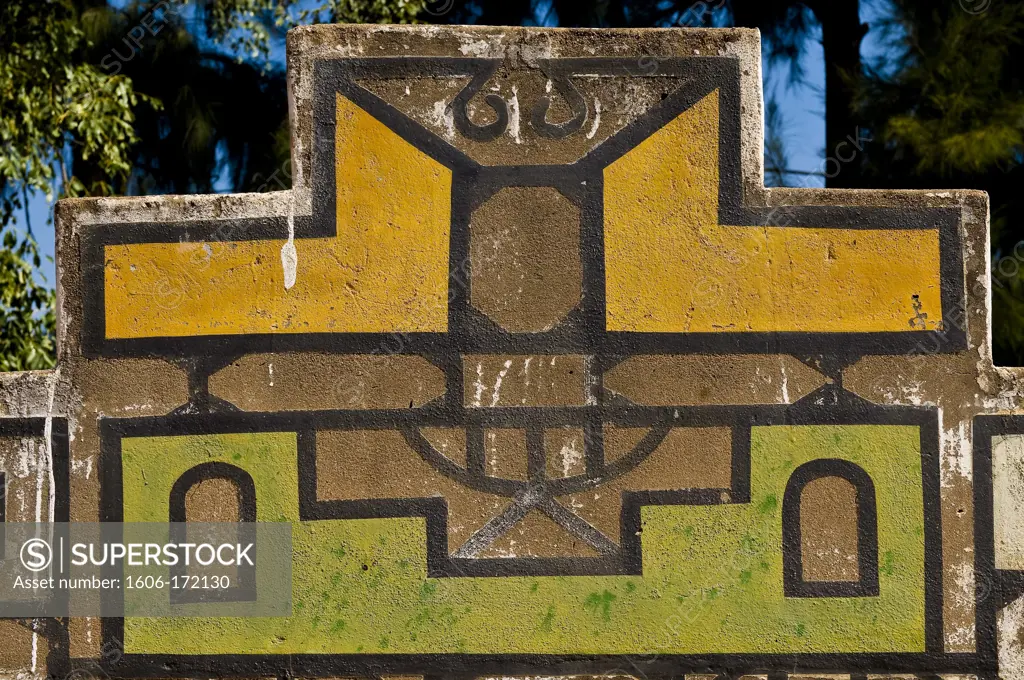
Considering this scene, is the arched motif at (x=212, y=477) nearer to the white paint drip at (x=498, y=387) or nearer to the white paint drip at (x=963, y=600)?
the white paint drip at (x=498, y=387)

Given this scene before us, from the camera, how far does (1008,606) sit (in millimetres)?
A: 2969

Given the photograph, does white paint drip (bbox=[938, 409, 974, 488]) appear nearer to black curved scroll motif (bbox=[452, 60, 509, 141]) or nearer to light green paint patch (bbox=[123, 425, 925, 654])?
light green paint patch (bbox=[123, 425, 925, 654])

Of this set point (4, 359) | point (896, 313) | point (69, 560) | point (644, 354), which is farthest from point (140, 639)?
point (4, 359)

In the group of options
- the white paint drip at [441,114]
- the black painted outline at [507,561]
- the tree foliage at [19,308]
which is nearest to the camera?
the black painted outline at [507,561]

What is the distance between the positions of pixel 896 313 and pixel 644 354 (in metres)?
0.78

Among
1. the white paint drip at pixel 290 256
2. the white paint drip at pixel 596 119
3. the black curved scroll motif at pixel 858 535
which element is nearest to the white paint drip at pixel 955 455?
the black curved scroll motif at pixel 858 535

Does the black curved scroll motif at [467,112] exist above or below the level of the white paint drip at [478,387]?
above

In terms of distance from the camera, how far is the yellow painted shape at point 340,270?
119 inches

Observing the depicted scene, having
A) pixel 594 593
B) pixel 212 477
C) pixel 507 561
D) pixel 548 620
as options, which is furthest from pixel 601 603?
pixel 212 477

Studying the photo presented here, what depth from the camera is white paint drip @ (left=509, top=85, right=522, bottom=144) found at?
3.05 meters

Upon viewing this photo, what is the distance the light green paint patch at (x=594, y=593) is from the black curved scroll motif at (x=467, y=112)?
108 cm

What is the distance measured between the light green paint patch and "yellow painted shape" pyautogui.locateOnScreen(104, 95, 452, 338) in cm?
39

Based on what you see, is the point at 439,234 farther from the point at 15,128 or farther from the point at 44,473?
the point at 15,128

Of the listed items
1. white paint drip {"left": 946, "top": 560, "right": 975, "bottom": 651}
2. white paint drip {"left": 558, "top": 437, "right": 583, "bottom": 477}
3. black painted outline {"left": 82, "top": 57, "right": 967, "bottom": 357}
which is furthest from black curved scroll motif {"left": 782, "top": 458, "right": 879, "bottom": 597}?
white paint drip {"left": 558, "top": 437, "right": 583, "bottom": 477}
